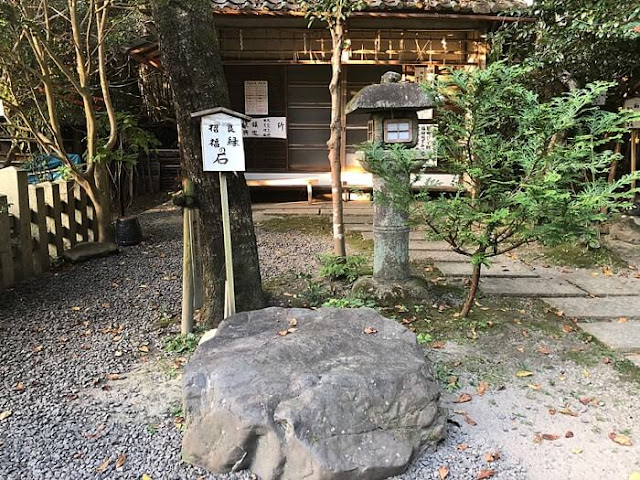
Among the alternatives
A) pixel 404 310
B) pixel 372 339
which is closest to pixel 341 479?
pixel 372 339

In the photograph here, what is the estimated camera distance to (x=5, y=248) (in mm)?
5266

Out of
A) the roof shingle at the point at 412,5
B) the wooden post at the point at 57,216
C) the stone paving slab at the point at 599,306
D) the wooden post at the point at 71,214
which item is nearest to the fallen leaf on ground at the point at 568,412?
the stone paving slab at the point at 599,306

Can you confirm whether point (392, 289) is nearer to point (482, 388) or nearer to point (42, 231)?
point (482, 388)

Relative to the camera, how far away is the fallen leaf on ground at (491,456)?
8.64ft

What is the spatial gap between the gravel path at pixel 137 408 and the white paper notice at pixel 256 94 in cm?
626

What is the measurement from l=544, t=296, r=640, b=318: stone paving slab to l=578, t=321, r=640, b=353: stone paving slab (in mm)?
175

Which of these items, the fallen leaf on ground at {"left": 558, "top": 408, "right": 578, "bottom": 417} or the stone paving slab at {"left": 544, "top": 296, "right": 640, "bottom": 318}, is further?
the stone paving slab at {"left": 544, "top": 296, "right": 640, "bottom": 318}

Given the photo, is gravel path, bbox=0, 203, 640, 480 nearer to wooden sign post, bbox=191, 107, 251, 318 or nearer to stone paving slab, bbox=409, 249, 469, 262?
wooden sign post, bbox=191, 107, 251, 318

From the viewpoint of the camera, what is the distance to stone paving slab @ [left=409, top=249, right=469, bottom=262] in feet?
20.8

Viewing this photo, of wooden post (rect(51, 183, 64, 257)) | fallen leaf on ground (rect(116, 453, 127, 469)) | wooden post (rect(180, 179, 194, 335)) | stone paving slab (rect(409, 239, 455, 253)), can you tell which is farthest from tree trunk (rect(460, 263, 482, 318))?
wooden post (rect(51, 183, 64, 257))

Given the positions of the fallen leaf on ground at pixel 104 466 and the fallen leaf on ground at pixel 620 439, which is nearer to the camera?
the fallen leaf on ground at pixel 104 466

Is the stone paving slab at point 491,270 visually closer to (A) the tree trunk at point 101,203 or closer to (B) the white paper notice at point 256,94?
(A) the tree trunk at point 101,203

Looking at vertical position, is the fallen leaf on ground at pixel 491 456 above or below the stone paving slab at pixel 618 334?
below

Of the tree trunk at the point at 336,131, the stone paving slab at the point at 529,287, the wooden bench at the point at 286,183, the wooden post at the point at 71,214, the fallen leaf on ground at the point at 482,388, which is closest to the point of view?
the fallen leaf on ground at the point at 482,388
